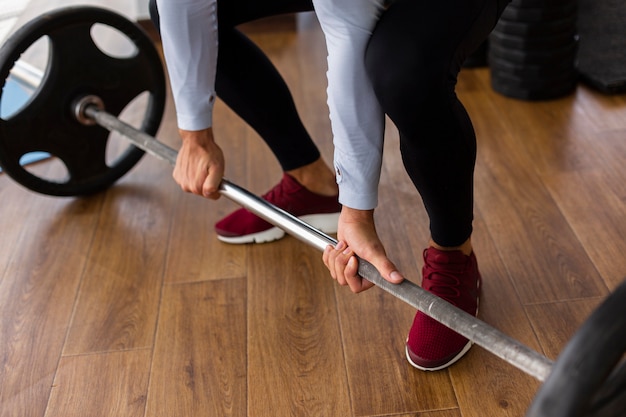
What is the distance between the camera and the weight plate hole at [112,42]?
2.32 meters

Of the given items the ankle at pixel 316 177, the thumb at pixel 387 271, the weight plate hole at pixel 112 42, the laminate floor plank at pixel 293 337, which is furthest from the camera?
the weight plate hole at pixel 112 42

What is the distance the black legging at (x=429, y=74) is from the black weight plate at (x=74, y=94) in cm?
80

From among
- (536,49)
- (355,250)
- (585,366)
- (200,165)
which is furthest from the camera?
(536,49)

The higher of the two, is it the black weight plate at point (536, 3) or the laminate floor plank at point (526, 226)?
the black weight plate at point (536, 3)

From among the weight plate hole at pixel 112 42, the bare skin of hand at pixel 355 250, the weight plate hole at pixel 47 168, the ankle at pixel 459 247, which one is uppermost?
the bare skin of hand at pixel 355 250

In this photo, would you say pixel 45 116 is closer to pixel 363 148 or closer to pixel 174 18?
pixel 174 18

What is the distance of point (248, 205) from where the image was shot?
1.17 metres

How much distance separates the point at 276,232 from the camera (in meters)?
1.43

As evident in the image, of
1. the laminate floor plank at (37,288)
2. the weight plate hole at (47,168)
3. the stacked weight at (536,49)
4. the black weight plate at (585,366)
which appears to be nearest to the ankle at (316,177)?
the laminate floor plank at (37,288)

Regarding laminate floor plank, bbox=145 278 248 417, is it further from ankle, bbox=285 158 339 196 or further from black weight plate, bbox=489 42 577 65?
black weight plate, bbox=489 42 577 65

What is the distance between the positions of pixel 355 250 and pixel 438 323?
0.20 meters

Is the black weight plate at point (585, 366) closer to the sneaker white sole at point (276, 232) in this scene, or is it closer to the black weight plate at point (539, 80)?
the sneaker white sole at point (276, 232)

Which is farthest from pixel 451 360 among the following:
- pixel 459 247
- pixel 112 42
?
pixel 112 42

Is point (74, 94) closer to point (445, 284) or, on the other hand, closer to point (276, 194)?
point (276, 194)
